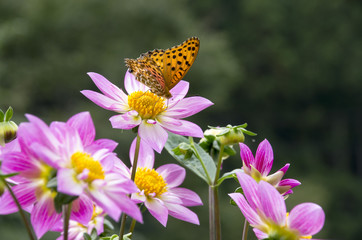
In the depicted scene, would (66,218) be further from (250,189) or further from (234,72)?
(234,72)

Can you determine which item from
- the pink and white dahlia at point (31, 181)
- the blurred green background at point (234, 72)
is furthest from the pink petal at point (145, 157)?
the blurred green background at point (234, 72)

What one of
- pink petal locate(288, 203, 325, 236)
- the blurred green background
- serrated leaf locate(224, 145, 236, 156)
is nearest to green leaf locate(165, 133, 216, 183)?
serrated leaf locate(224, 145, 236, 156)

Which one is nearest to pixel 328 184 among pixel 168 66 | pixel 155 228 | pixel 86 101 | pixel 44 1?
pixel 155 228

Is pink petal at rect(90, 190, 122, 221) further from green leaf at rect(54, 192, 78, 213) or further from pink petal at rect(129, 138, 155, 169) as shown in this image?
pink petal at rect(129, 138, 155, 169)

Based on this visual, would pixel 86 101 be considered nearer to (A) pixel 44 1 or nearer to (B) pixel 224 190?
(A) pixel 44 1

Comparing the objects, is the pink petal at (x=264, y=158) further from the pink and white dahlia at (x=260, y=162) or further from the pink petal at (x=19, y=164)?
the pink petal at (x=19, y=164)

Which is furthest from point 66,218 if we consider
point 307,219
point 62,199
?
point 307,219

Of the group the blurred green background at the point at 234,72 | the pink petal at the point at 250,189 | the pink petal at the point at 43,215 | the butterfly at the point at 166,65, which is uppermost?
the blurred green background at the point at 234,72
